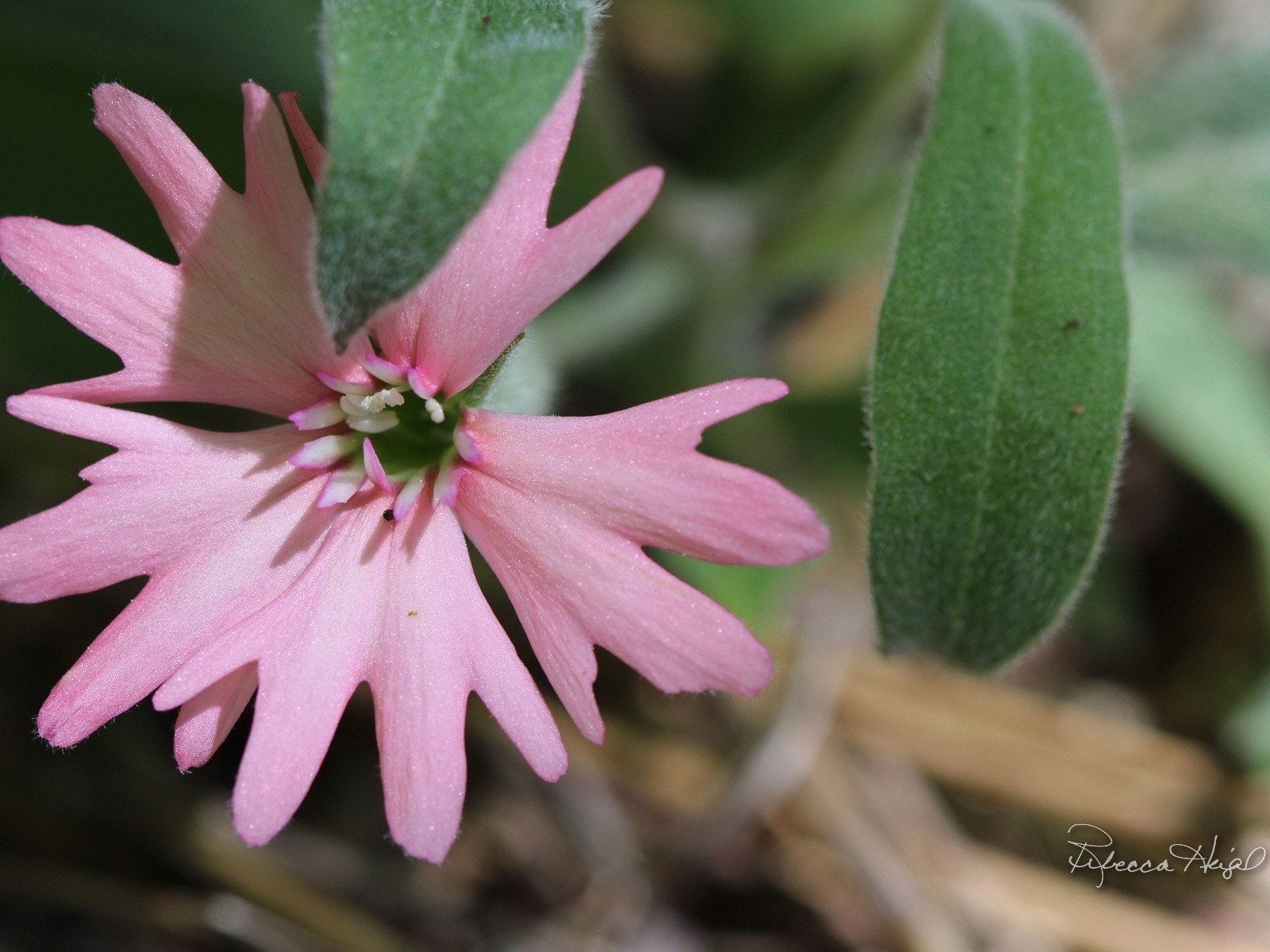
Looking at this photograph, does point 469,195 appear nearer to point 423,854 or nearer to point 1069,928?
point 423,854

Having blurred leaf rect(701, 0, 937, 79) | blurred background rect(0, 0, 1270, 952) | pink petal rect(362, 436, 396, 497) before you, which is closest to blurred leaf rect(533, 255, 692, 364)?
blurred background rect(0, 0, 1270, 952)

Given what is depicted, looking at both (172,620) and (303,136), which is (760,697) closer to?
(172,620)

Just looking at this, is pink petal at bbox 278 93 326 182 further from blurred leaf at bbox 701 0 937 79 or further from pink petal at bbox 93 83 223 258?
blurred leaf at bbox 701 0 937 79

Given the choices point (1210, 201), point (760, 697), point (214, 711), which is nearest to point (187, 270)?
point (214, 711)

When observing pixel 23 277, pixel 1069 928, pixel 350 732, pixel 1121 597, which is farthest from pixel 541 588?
pixel 1121 597

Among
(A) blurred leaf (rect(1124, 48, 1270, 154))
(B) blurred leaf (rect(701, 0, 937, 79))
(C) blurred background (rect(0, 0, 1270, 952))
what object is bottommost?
(C) blurred background (rect(0, 0, 1270, 952))

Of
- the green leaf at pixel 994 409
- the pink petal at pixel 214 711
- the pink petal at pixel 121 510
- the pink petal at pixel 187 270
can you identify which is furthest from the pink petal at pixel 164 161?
the green leaf at pixel 994 409

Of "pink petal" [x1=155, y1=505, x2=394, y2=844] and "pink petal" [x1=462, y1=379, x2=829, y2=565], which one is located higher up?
"pink petal" [x1=462, y1=379, x2=829, y2=565]
